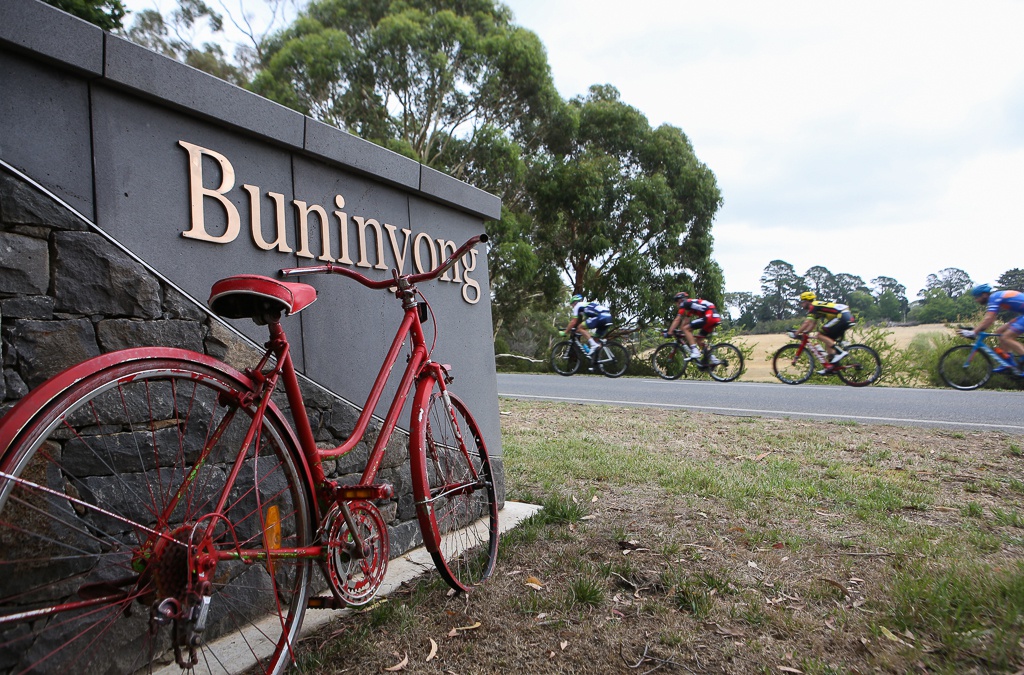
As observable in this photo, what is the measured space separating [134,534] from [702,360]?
1186 centimetres

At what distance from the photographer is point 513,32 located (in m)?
18.5

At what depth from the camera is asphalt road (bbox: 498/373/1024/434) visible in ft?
23.8

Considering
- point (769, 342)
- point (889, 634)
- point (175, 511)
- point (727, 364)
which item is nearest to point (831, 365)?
point (727, 364)

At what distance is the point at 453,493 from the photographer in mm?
2645

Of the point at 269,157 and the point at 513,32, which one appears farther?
the point at 513,32

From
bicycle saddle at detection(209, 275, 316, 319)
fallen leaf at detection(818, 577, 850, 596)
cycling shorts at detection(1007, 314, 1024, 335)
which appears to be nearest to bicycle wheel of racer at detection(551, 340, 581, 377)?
cycling shorts at detection(1007, 314, 1024, 335)

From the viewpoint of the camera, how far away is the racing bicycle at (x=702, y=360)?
41.9 feet

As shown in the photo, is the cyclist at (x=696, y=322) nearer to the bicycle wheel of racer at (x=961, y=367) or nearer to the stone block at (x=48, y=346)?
the bicycle wheel of racer at (x=961, y=367)

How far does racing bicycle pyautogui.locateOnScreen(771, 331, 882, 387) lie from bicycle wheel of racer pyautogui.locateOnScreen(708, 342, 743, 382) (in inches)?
29.2

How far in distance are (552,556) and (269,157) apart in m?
2.16

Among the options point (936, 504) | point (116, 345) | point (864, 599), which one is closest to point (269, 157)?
point (116, 345)

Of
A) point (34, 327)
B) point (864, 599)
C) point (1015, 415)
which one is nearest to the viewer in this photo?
point (34, 327)

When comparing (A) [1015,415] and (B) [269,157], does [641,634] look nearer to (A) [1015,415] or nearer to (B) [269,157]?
(B) [269,157]

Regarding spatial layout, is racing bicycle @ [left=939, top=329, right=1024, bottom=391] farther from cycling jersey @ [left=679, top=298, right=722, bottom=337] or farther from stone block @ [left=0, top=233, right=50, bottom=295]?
stone block @ [left=0, top=233, right=50, bottom=295]
